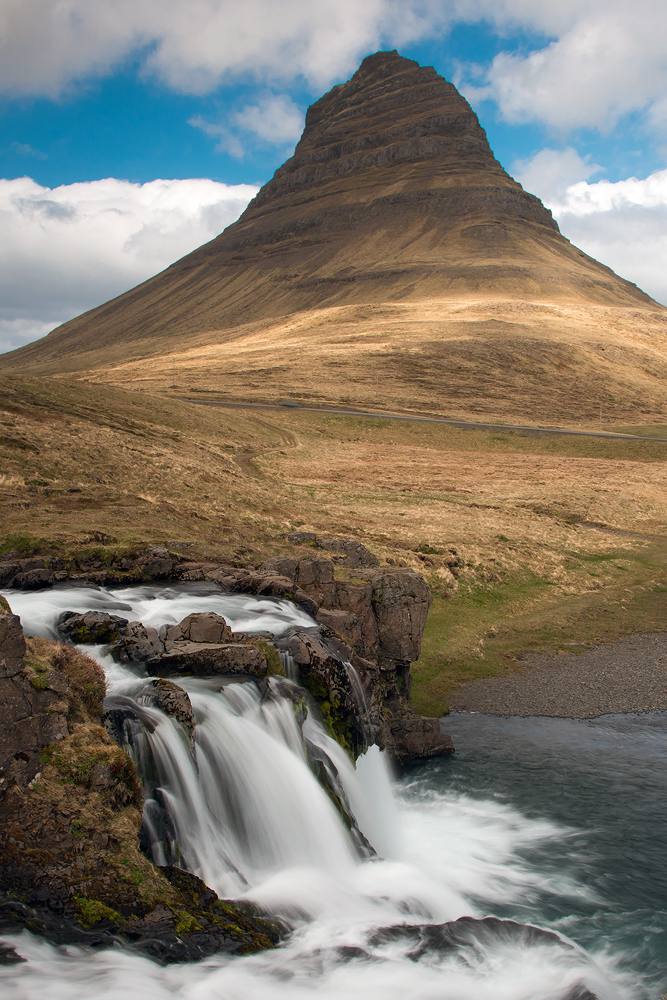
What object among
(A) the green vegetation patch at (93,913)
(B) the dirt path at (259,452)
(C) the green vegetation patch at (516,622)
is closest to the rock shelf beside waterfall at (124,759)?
(A) the green vegetation patch at (93,913)

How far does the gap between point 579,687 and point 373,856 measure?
488 inches

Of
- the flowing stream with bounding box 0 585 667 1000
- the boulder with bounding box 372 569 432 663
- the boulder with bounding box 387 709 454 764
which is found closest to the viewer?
the flowing stream with bounding box 0 585 667 1000

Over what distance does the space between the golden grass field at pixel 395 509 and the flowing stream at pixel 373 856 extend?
602 centimetres

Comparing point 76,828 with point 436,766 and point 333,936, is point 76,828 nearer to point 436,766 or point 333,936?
point 333,936

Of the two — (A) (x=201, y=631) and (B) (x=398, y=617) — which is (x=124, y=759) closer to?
(A) (x=201, y=631)

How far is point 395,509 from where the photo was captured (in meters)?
48.9

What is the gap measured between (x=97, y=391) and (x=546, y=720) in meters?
62.7

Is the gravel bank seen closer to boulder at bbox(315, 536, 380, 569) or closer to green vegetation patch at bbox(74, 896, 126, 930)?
boulder at bbox(315, 536, 380, 569)

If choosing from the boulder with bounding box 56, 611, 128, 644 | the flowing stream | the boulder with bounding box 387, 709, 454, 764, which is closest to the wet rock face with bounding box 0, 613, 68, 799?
the flowing stream

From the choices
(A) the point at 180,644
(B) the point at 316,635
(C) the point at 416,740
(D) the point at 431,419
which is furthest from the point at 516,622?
(D) the point at 431,419

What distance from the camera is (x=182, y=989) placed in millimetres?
9109

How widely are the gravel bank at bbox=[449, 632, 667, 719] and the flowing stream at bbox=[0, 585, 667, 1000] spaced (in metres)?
3.26

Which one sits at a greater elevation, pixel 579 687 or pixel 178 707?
pixel 178 707

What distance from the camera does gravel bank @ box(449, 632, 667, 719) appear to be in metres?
23.7
